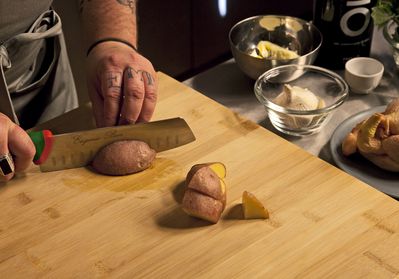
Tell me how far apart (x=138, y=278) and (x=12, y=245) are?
9.1 inches

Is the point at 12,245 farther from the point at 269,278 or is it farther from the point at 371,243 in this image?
the point at 371,243

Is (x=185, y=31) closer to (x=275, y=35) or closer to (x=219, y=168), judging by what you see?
(x=275, y=35)

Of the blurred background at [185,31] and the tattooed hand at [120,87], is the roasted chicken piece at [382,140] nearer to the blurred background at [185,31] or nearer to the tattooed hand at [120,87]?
the tattooed hand at [120,87]

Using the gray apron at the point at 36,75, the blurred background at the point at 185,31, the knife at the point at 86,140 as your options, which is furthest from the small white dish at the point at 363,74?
the blurred background at the point at 185,31

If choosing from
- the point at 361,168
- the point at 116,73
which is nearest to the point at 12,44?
the point at 116,73

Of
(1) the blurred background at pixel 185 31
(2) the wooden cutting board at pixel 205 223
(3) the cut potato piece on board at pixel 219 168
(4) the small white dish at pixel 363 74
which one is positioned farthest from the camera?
(1) the blurred background at pixel 185 31

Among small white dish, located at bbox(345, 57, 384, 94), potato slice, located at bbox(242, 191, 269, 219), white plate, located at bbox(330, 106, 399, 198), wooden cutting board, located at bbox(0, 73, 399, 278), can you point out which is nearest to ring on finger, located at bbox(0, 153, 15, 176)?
wooden cutting board, located at bbox(0, 73, 399, 278)

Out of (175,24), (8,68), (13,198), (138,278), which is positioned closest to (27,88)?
(8,68)

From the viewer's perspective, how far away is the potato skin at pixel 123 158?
3.74ft

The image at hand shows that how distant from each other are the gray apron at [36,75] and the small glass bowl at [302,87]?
1.67 ft

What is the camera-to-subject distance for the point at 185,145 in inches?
47.9

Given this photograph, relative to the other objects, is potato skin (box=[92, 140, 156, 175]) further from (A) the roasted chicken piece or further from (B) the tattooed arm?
(A) the roasted chicken piece

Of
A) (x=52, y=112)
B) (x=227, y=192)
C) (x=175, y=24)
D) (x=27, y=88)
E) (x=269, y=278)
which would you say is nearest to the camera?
(x=269, y=278)

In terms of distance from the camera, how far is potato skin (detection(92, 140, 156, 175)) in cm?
114
